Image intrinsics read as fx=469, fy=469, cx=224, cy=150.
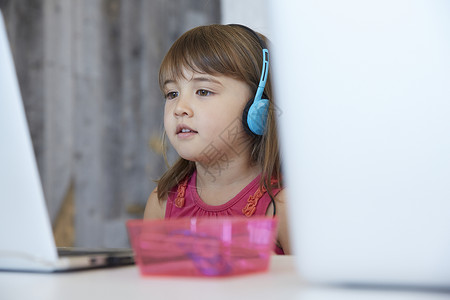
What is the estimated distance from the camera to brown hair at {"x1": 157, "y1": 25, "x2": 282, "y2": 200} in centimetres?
125

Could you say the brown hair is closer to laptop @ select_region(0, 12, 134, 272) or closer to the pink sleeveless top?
the pink sleeveless top

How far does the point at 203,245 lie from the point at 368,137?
0.17 metres

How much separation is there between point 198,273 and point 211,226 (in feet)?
0.13


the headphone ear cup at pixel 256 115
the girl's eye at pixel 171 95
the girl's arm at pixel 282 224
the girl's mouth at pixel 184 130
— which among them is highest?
the girl's eye at pixel 171 95

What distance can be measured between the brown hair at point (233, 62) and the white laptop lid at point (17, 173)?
89cm

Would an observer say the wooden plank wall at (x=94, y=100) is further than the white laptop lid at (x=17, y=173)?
Yes

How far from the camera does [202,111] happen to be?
1237 mm

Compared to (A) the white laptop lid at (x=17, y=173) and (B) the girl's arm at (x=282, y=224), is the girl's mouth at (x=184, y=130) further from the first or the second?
(A) the white laptop lid at (x=17, y=173)

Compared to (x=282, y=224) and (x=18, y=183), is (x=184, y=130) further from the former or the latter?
(x=18, y=183)

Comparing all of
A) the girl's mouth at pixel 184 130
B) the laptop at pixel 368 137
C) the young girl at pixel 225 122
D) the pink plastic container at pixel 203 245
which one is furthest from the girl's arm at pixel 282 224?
the laptop at pixel 368 137

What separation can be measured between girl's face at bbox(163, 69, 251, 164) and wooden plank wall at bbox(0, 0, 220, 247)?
127cm

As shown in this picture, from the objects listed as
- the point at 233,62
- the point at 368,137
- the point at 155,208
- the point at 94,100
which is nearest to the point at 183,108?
the point at 233,62

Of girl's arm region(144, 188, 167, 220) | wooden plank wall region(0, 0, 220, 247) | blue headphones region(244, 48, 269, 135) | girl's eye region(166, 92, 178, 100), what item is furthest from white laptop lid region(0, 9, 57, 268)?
wooden plank wall region(0, 0, 220, 247)

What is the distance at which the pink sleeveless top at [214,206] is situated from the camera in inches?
50.7
